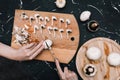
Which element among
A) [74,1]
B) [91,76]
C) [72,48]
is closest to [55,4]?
[74,1]

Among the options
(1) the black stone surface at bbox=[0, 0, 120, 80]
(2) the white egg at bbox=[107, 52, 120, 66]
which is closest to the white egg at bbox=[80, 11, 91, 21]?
(1) the black stone surface at bbox=[0, 0, 120, 80]

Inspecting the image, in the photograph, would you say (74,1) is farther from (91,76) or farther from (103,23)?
(91,76)

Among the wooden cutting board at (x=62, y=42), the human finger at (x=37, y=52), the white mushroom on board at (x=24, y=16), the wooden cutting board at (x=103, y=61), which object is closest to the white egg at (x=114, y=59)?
the wooden cutting board at (x=103, y=61)

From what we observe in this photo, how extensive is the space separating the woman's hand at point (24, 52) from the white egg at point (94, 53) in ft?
0.57

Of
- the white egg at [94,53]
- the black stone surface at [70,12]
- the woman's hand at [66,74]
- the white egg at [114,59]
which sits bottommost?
the woman's hand at [66,74]

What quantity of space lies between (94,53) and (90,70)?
60mm

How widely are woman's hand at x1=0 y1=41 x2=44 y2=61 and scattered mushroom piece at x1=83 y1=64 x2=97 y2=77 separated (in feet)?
0.57

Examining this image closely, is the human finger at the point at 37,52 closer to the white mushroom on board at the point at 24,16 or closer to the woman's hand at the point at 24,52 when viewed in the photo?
the woman's hand at the point at 24,52

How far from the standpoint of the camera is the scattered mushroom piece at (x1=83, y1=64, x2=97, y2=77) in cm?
100

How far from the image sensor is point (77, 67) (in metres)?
1.04

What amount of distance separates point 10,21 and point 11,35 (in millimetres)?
55

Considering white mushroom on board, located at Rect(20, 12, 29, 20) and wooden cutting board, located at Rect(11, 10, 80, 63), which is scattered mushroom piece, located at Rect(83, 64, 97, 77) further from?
white mushroom on board, located at Rect(20, 12, 29, 20)

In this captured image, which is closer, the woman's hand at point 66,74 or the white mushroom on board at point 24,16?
the woman's hand at point 66,74

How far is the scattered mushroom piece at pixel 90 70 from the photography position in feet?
3.28
